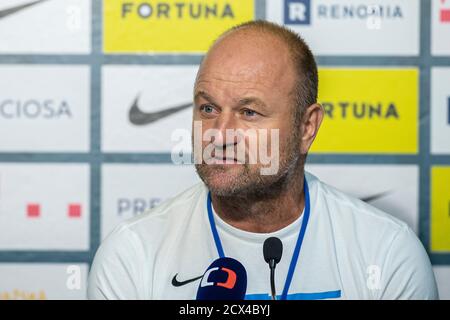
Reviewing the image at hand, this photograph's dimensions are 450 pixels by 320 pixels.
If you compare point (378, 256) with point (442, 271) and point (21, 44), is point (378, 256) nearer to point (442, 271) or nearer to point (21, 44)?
point (442, 271)

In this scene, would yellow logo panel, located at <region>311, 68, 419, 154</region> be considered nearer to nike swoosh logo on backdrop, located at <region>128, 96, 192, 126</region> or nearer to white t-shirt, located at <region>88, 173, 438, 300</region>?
nike swoosh logo on backdrop, located at <region>128, 96, 192, 126</region>

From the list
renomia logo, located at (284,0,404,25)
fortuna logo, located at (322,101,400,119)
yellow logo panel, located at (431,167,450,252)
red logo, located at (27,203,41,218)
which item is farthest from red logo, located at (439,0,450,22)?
red logo, located at (27,203,41,218)

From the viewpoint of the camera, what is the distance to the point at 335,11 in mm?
1771

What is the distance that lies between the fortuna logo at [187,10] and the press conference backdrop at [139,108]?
0.03 meters

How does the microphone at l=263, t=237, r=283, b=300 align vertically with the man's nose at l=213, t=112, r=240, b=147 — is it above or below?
below

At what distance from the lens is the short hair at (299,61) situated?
119cm

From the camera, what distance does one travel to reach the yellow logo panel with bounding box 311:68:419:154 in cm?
178

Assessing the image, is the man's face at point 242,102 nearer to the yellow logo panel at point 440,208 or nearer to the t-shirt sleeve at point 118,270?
the t-shirt sleeve at point 118,270

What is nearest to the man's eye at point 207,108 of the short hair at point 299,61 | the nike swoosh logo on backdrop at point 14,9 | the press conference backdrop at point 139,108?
the short hair at point 299,61

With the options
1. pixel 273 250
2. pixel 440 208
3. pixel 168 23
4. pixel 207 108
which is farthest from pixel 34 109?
pixel 440 208

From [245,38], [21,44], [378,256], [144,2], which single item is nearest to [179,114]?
[144,2]

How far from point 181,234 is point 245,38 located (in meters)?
0.37

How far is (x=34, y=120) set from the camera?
1790 millimetres

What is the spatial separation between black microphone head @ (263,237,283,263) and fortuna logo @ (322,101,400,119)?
2.75 feet
